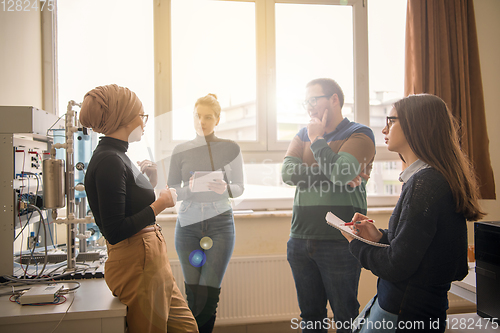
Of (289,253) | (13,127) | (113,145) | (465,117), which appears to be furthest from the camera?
(465,117)

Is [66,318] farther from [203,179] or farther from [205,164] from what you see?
[205,164]

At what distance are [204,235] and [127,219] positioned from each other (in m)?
0.68

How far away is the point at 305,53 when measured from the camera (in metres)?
2.45

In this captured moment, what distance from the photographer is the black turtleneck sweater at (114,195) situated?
996 mm

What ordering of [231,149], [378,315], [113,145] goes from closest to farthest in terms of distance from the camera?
[378,315]
[113,145]
[231,149]

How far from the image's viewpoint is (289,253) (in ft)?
4.93

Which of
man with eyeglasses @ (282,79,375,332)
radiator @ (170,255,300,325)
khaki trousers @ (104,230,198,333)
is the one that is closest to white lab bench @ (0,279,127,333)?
khaki trousers @ (104,230,198,333)

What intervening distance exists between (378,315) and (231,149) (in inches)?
46.0

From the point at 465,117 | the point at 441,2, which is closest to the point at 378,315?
the point at 465,117

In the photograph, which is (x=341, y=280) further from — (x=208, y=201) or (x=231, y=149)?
(x=231, y=149)

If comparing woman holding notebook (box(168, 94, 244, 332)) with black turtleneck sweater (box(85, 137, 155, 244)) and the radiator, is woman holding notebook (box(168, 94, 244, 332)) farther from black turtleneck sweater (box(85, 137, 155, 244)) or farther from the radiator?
black turtleneck sweater (box(85, 137, 155, 244))

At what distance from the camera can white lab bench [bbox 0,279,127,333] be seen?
991 mm

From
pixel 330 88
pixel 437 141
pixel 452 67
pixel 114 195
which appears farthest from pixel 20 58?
pixel 452 67

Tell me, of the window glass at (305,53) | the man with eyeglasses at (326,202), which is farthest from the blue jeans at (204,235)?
the window glass at (305,53)
